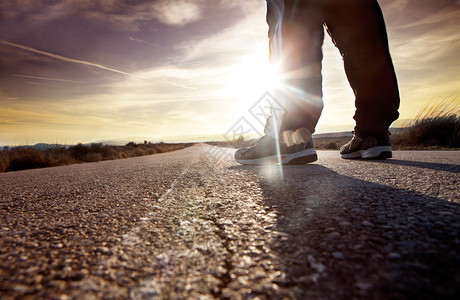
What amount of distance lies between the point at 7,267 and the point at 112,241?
0.74 feet

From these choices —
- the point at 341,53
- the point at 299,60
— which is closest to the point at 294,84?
the point at 299,60

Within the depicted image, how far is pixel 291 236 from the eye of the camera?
2.27 ft

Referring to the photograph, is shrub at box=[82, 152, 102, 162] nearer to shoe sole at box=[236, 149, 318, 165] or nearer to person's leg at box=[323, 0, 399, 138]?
shoe sole at box=[236, 149, 318, 165]

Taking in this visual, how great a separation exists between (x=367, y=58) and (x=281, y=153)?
3.97 ft

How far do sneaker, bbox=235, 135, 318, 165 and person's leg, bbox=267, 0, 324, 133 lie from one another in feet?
0.56

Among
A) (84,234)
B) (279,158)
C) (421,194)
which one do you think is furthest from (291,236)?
(279,158)

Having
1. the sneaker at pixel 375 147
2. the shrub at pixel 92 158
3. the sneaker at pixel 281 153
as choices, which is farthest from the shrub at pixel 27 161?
the sneaker at pixel 375 147

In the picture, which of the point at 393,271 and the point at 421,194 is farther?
the point at 421,194

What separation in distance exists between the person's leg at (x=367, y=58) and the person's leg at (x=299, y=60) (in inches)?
7.2

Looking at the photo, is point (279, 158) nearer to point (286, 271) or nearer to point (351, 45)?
point (351, 45)

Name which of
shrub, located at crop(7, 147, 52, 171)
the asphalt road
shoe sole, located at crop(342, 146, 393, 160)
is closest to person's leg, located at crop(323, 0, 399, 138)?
shoe sole, located at crop(342, 146, 393, 160)

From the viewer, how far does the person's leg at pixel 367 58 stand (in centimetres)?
229

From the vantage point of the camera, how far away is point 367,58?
7.87 feet

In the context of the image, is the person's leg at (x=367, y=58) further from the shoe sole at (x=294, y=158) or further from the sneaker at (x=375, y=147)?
the shoe sole at (x=294, y=158)
